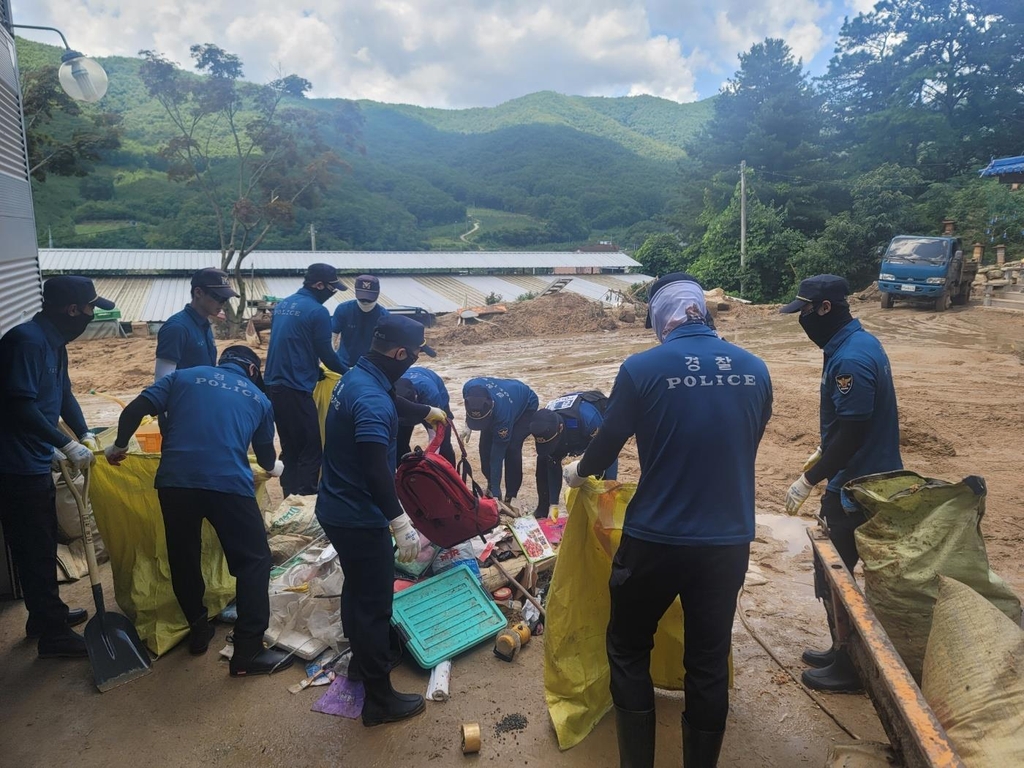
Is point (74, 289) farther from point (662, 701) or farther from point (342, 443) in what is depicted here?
point (662, 701)

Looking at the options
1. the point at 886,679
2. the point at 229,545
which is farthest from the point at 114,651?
the point at 886,679

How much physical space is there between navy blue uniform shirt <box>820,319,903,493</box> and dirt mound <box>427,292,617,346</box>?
1306 centimetres

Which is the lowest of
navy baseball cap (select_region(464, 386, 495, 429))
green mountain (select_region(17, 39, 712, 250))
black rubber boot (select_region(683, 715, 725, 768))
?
black rubber boot (select_region(683, 715, 725, 768))

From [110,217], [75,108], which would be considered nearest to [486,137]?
[110,217]

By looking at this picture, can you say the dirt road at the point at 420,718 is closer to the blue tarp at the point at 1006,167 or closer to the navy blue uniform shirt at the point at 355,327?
the navy blue uniform shirt at the point at 355,327

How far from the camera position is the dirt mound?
16.2 m

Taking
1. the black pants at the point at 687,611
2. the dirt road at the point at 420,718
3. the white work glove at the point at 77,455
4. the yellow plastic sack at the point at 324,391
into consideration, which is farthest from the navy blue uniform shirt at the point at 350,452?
the yellow plastic sack at the point at 324,391

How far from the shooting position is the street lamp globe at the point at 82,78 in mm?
6012

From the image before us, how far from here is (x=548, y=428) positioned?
4363 mm

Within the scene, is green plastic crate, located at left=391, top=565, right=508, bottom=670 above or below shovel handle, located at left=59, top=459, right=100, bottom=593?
below

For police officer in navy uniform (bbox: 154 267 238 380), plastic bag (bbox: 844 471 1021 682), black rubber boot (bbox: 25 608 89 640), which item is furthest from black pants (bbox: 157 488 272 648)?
plastic bag (bbox: 844 471 1021 682)

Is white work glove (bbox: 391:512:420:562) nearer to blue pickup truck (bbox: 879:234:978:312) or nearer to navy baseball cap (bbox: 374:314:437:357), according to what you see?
navy baseball cap (bbox: 374:314:437:357)

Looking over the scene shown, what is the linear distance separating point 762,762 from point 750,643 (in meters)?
0.85

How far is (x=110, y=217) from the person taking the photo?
128 ft
